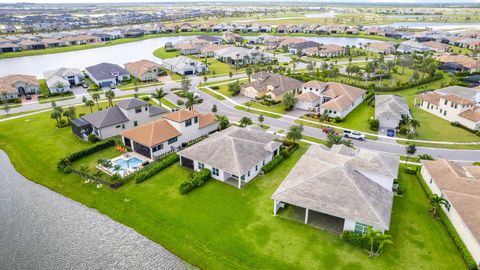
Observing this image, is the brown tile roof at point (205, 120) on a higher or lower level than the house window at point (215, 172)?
higher

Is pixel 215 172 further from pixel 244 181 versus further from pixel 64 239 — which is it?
pixel 64 239

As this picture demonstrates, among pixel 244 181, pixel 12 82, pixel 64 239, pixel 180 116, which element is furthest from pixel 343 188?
pixel 12 82

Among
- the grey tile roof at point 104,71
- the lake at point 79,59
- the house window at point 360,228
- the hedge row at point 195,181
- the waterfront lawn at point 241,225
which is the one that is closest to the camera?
the waterfront lawn at point 241,225

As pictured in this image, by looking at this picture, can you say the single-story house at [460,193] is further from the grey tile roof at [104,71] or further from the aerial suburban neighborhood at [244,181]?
the grey tile roof at [104,71]

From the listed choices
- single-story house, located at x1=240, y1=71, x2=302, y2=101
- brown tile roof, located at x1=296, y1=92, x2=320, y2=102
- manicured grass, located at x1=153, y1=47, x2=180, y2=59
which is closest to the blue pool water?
single-story house, located at x1=240, y1=71, x2=302, y2=101

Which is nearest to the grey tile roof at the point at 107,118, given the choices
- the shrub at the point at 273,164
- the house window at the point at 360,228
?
the shrub at the point at 273,164

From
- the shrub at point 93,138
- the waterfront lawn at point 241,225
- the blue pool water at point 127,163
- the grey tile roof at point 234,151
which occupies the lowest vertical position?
the waterfront lawn at point 241,225

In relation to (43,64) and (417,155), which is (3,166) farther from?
(43,64)

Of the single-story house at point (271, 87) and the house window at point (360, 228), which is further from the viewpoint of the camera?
the single-story house at point (271, 87)

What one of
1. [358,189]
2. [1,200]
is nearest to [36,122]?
[1,200]
